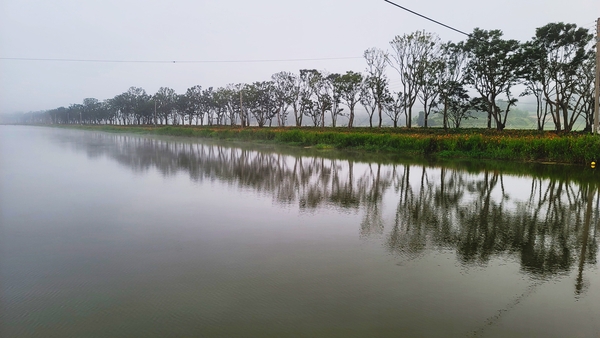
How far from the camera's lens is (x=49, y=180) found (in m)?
12.8

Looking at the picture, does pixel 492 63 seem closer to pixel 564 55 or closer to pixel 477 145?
pixel 564 55

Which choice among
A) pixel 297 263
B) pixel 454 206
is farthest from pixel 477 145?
pixel 297 263

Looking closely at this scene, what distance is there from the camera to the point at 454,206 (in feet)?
29.9

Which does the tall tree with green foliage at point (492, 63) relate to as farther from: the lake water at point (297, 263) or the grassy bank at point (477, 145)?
the lake water at point (297, 263)

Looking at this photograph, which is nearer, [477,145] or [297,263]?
[297,263]

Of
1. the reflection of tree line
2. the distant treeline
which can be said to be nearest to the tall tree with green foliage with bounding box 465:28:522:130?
the distant treeline

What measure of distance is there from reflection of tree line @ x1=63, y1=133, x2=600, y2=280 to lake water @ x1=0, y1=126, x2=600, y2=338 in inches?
1.9

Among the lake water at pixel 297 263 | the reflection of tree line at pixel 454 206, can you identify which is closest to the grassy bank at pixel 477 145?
the reflection of tree line at pixel 454 206

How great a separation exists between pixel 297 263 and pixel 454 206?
5058 millimetres

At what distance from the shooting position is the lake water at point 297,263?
12.3ft

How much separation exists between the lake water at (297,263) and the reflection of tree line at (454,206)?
0.16ft

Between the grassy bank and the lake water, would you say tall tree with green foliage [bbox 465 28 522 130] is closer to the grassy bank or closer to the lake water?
the grassy bank

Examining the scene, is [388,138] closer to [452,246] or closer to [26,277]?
[452,246]

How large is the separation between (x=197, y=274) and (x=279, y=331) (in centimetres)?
160
